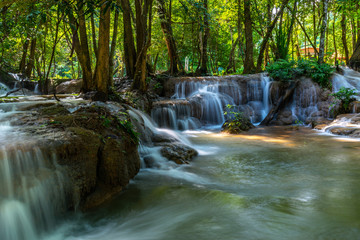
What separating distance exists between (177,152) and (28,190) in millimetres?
3240

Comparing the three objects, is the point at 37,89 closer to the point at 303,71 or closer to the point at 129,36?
the point at 129,36

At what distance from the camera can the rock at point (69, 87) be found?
13.8 metres

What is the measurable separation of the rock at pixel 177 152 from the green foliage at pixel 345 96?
270 inches

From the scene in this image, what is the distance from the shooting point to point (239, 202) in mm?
3318

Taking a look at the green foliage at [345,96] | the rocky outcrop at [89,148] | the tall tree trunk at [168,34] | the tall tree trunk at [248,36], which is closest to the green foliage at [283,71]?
the green foliage at [345,96]

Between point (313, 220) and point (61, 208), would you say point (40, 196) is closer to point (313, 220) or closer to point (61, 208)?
point (61, 208)

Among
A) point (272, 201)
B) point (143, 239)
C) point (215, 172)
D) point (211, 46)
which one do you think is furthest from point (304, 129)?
point (211, 46)

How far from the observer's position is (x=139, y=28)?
9.45m

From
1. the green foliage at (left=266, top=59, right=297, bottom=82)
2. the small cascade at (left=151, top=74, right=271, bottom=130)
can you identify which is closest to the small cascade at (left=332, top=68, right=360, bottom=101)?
the green foliage at (left=266, top=59, right=297, bottom=82)

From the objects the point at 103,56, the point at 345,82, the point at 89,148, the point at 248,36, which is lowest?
the point at 89,148

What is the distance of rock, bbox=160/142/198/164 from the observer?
210 inches

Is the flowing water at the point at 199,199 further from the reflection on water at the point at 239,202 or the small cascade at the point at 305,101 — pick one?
the small cascade at the point at 305,101

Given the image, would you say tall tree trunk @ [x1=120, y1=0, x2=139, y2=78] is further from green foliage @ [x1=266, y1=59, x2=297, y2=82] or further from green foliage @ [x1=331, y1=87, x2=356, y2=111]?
green foliage @ [x1=331, y1=87, x2=356, y2=111]

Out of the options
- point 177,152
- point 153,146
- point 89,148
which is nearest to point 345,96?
point 177,152
